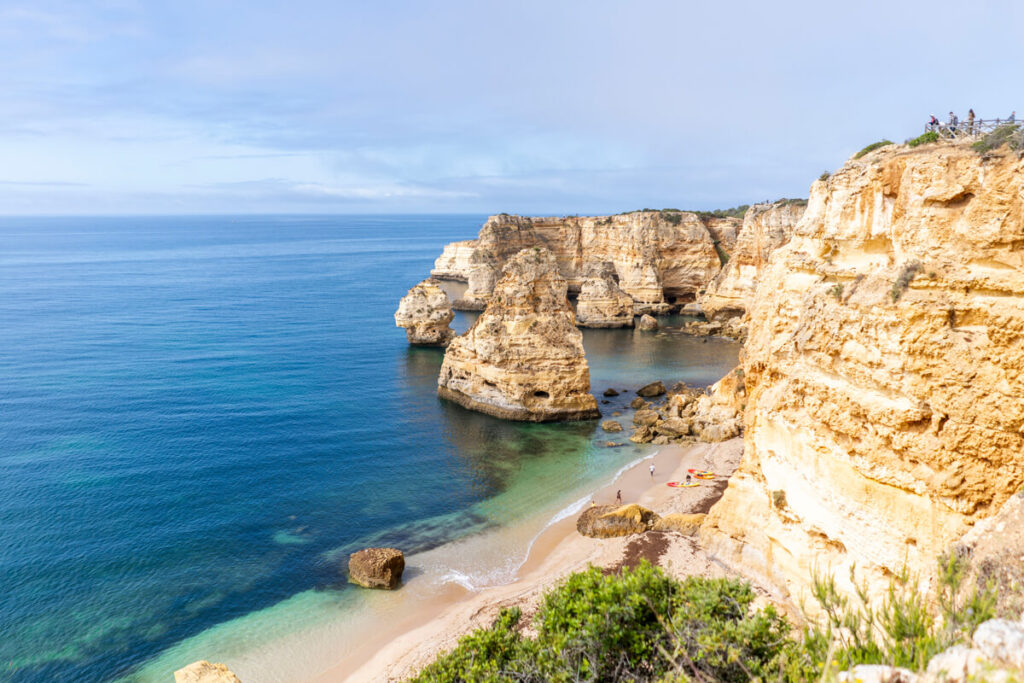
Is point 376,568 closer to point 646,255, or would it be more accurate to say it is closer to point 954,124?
point 954,124

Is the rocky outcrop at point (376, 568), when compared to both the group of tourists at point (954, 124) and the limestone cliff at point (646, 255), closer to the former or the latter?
the group of tourists at point (954, 124)

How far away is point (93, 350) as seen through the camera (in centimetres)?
5531

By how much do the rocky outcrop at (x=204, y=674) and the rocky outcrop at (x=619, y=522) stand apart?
1492 centimetres

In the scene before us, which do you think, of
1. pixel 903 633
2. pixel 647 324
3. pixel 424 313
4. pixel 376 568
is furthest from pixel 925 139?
pixel 647 324

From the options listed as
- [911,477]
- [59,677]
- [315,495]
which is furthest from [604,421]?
[59,677]

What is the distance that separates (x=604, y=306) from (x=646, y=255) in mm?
10594

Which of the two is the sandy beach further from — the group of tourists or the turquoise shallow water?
the group of tourists

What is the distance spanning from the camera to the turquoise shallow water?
70.4ft

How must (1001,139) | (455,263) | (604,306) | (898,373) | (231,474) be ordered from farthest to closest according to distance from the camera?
(455,263) → (604,306) → (231,474) → (898,373) → (1001,139)

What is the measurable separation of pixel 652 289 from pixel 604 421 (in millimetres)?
41533

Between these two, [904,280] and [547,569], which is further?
[547,569]

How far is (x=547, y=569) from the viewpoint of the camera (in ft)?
79.2

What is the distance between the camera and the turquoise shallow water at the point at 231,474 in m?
21.5

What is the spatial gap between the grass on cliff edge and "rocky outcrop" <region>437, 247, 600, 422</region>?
2693 cm
